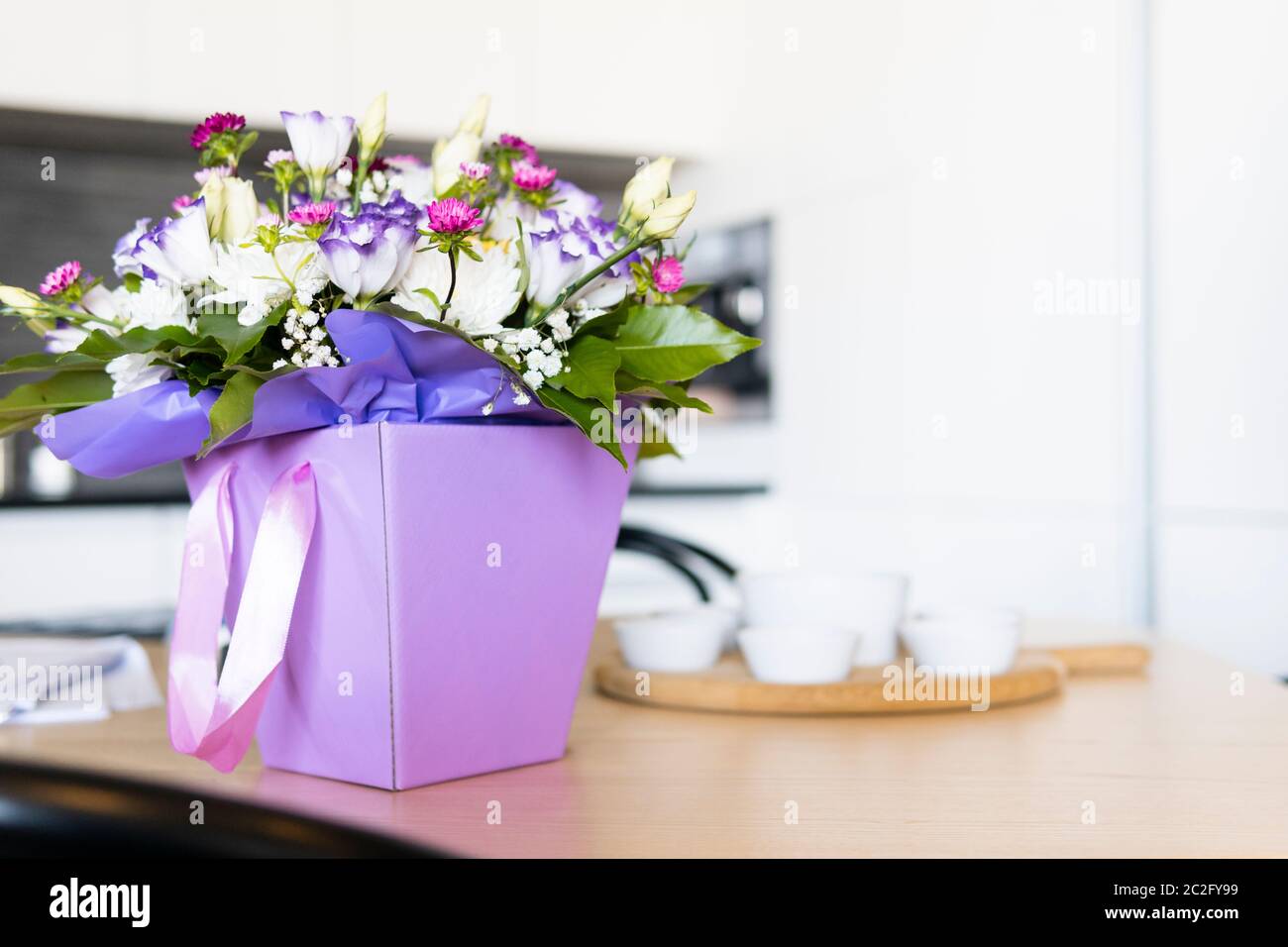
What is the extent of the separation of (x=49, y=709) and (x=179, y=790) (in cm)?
82

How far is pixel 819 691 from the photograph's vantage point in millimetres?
983

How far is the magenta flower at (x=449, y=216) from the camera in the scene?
2.15 ft

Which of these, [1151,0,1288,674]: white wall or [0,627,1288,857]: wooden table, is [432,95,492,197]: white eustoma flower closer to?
[0,627,1288,857]: wooden table

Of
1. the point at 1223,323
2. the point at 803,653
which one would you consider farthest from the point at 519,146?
the point at 1223,323

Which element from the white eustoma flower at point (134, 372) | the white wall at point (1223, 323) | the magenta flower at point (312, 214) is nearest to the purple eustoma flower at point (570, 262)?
the magenta flower at point (312, 214)

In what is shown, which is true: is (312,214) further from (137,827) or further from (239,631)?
(137,827)

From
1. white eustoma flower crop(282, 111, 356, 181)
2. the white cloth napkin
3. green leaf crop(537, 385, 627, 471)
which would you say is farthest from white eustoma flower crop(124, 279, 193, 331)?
the white cloth napkin

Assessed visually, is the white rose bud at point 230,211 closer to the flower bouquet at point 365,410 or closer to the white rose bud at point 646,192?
the flower bouquet at point 365,410

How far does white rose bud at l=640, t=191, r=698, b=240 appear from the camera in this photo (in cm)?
72

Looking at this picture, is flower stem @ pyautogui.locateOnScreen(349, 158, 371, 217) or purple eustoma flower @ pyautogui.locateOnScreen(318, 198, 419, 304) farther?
flower stem @ pyautogui.locateOnScreen(349, 158, 371, 217)

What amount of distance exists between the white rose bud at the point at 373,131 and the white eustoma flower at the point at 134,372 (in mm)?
176

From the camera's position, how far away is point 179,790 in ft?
0.88

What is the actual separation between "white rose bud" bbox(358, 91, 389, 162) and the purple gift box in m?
0.19
